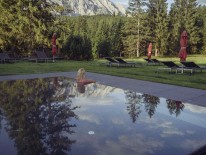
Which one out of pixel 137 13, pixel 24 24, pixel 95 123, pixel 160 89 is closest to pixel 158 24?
pixel 137 13

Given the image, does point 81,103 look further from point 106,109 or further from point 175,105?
point 175,105

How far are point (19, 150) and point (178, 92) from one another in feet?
20.6

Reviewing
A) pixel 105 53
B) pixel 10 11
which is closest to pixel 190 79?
pixel 10 11

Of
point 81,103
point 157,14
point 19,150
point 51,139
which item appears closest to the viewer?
point 19,150

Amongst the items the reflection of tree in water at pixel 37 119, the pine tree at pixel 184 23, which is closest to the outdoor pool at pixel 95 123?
the reflection of tree in water at pixel 37 119

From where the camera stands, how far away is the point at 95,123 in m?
5.60

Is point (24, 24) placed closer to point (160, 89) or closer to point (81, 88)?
point (81, 88)

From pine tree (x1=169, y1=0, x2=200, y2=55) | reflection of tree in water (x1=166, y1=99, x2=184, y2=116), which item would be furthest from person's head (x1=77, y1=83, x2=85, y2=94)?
pine tree (x1=169, y1=0, x2=200, y2=55)

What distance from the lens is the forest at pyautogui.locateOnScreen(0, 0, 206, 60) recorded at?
2328cm

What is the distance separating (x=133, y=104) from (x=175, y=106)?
111 centimetres

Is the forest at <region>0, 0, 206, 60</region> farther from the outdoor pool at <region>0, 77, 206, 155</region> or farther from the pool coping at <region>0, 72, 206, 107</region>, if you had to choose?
the outdoor pool at <region>0, 77, 206, 155</region>

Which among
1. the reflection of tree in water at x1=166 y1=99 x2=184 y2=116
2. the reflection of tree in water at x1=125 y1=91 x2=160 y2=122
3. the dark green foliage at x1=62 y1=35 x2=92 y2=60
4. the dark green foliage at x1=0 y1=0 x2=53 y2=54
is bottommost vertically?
the reflection of tree in water at x1=166 y1=99 x2=184 y2=116

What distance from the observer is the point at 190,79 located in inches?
463

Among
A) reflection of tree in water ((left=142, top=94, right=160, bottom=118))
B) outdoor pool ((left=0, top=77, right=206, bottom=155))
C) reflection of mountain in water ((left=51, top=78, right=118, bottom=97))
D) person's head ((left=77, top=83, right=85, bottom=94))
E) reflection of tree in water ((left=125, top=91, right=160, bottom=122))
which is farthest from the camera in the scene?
person's head ((left=77, top=83, right=85, bottom=94))
